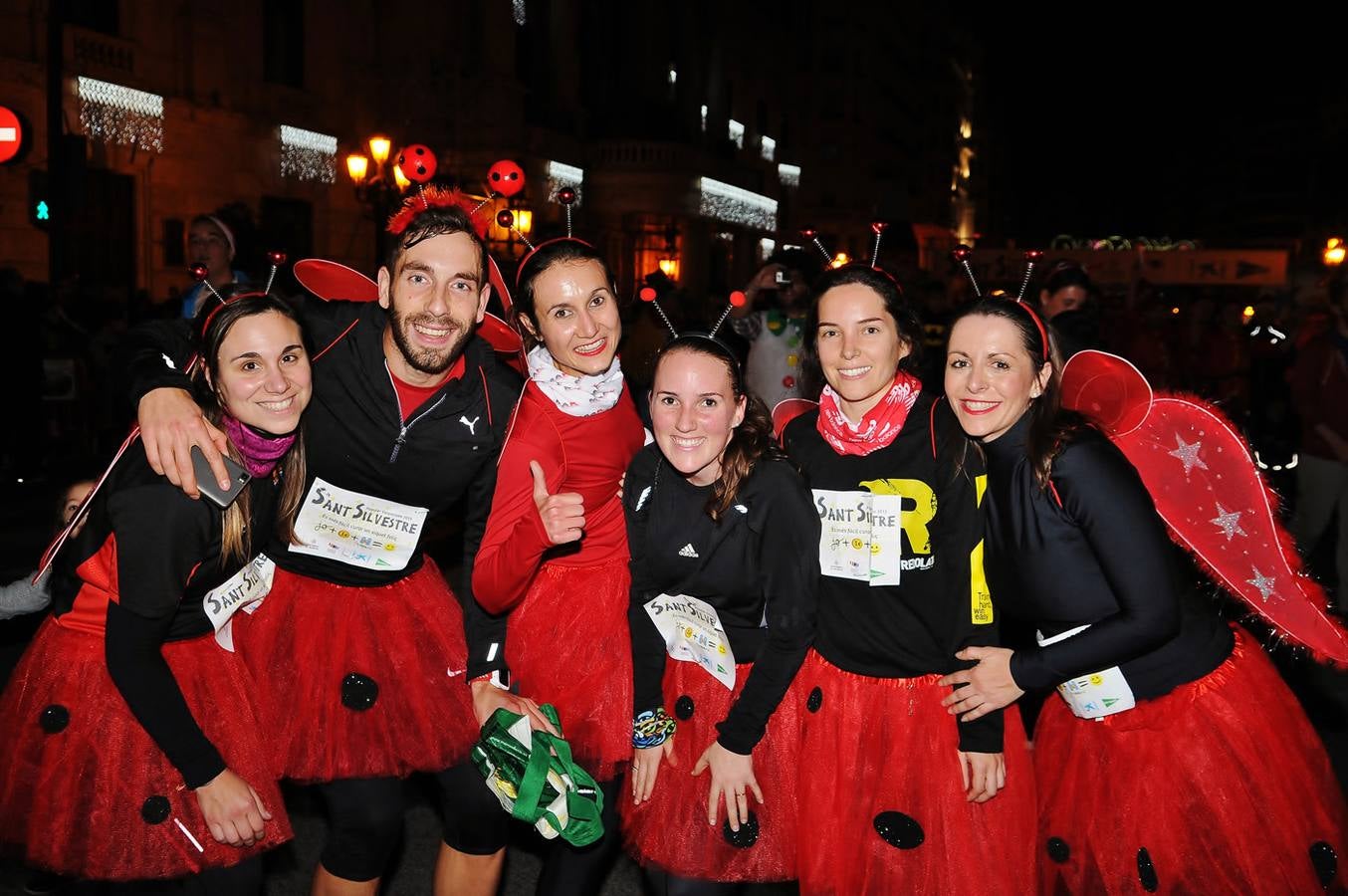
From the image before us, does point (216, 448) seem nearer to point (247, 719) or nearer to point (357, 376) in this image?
point (357, 376)

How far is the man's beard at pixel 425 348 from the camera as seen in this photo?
9.95 feet

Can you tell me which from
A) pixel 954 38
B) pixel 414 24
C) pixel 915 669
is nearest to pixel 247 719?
pixel 915 669

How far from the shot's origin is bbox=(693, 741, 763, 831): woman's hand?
278cm

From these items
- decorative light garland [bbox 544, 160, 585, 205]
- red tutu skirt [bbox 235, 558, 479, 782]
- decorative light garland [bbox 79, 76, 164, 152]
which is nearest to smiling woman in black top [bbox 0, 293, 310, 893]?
red tutu skirt [bbox 235, 558, 479, 782]

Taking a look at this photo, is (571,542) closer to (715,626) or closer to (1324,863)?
(715,626)

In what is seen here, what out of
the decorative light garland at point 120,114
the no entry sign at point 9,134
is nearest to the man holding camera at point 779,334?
the no entry sign at point 9,134

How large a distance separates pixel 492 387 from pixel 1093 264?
19.3m

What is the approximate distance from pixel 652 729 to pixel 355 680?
0.90 meters

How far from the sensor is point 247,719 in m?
2.86

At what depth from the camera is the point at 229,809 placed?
8.46 feet

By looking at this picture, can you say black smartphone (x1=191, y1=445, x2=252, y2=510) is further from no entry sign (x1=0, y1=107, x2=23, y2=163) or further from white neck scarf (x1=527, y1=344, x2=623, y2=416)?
no entry sign (x1=0, y1=107, x2=23, y2=163)

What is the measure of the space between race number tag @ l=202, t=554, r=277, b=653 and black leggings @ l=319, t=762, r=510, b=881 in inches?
21.4

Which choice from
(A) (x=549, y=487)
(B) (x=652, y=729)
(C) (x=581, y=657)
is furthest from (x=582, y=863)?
(A) (x=549, y=487)

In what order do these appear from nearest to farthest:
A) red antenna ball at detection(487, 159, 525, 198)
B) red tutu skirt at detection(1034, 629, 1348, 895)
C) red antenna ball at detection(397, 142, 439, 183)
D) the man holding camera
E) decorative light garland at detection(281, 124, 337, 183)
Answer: red tutu skirt at detection(1034, 629, 1348, 895), red antenna ball at detection(487, 159, 525, 198), red antenna ball at detection(397, 142, 439, 183), the man holding camera, decorative light garland at detection(281, 124, 337, 183)
